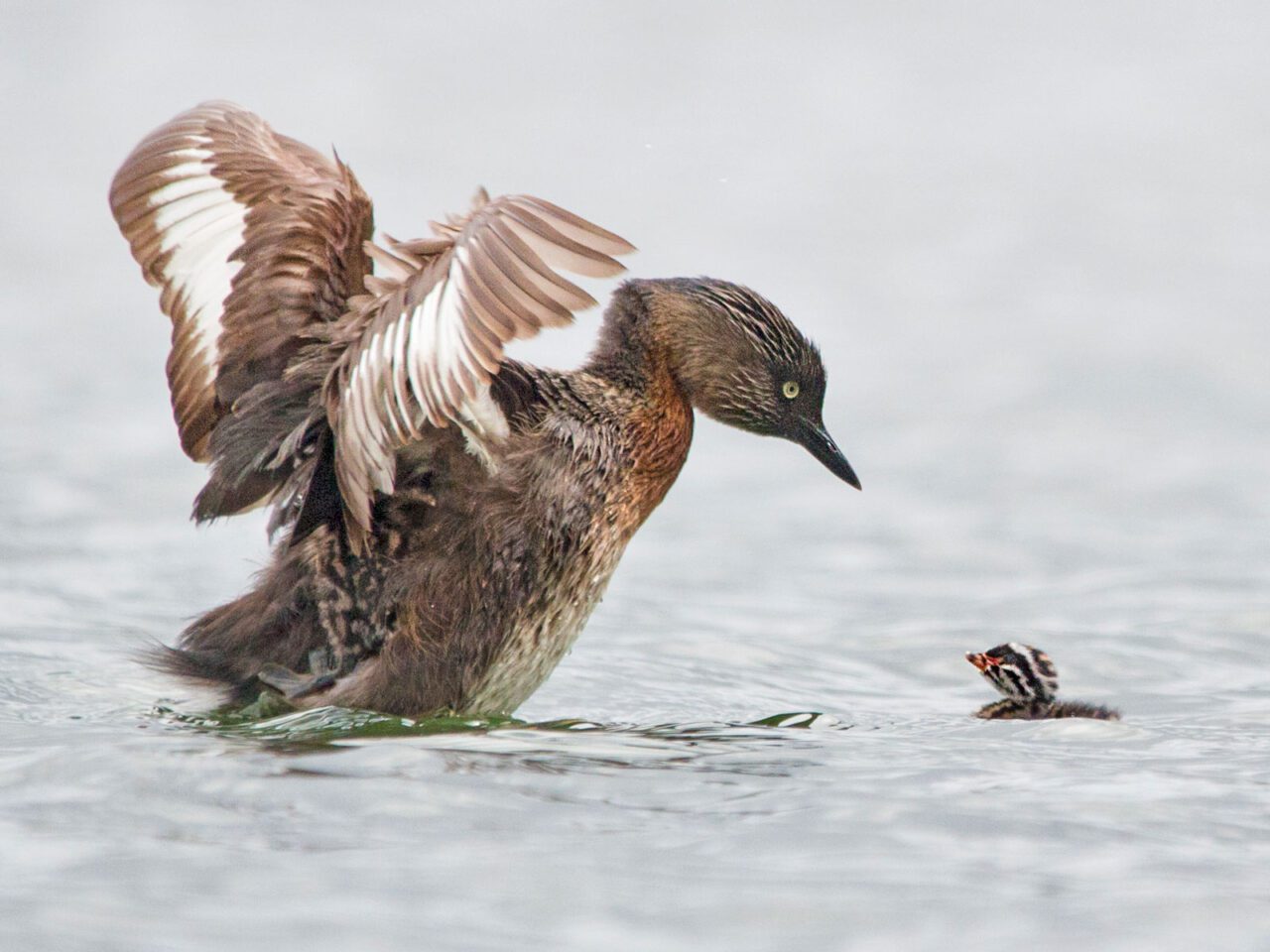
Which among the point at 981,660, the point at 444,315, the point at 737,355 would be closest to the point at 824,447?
the point at 737,355

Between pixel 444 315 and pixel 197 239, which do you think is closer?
pixel 444 315

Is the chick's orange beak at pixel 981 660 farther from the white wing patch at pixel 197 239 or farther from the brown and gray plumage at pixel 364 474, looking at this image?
the white wing patch at pixel 197 239

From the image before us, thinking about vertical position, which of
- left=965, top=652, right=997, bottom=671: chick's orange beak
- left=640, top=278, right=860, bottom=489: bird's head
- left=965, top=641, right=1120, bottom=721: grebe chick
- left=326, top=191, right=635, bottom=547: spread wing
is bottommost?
left=965, top=641, right=1120, bottom=721: grebe chick

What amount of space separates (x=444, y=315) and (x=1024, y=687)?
3067 mm

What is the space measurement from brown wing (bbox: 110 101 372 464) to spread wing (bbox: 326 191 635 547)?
0.51 meters

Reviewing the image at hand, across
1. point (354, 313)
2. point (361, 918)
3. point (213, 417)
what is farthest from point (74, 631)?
point (361, 918)

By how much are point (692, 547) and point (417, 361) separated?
5397mm

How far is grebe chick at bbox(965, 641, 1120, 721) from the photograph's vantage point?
7824 mm

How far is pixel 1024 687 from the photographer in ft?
26.4

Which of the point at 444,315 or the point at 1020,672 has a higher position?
the point at 444,315

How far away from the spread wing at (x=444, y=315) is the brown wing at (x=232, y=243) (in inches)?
19.9

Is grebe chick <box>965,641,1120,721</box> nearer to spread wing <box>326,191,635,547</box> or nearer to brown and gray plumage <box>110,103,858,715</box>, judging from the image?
brown and gray plumage <box>110,103,858,715</box>

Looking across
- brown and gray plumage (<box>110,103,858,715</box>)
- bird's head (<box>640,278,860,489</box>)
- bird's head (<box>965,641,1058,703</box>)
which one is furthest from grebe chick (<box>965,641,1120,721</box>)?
brown and gray plumage (<box>110,103,858,715</box>)

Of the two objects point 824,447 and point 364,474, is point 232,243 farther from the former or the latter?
point 824,447
